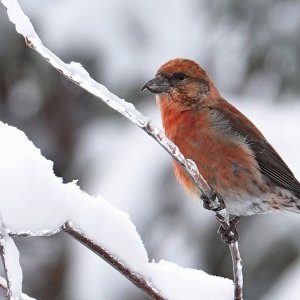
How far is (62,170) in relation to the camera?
5996 millimetres

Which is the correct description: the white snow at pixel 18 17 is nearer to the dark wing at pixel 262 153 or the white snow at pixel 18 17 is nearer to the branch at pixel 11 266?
the branch at pixel 11 266

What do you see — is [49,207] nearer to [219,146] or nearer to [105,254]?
[105,254]

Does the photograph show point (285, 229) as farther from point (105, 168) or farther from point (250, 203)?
point (250, 203)

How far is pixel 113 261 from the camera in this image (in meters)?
1.19

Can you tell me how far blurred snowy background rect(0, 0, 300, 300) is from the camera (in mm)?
4723

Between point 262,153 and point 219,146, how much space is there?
0.90 ft

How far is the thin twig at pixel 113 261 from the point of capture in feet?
3.70

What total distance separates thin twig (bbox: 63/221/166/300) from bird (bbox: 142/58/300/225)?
1.52m

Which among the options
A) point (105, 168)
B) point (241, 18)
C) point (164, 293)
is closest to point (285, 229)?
point (105, 168)

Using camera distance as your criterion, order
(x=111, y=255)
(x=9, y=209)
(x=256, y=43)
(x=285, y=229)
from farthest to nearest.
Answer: (x=256, y=43) → (x=285, y=229) → (x=111, y=255) → (x=9, y=209)

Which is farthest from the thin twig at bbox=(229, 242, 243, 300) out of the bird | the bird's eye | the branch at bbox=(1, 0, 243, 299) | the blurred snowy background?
the blurred snowy background

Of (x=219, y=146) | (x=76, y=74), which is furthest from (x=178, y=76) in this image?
(x=76, y=74)

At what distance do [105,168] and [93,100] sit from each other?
109 cm

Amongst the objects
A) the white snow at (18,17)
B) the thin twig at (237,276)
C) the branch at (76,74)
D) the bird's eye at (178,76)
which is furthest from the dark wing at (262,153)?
the white snow at (18,17)
